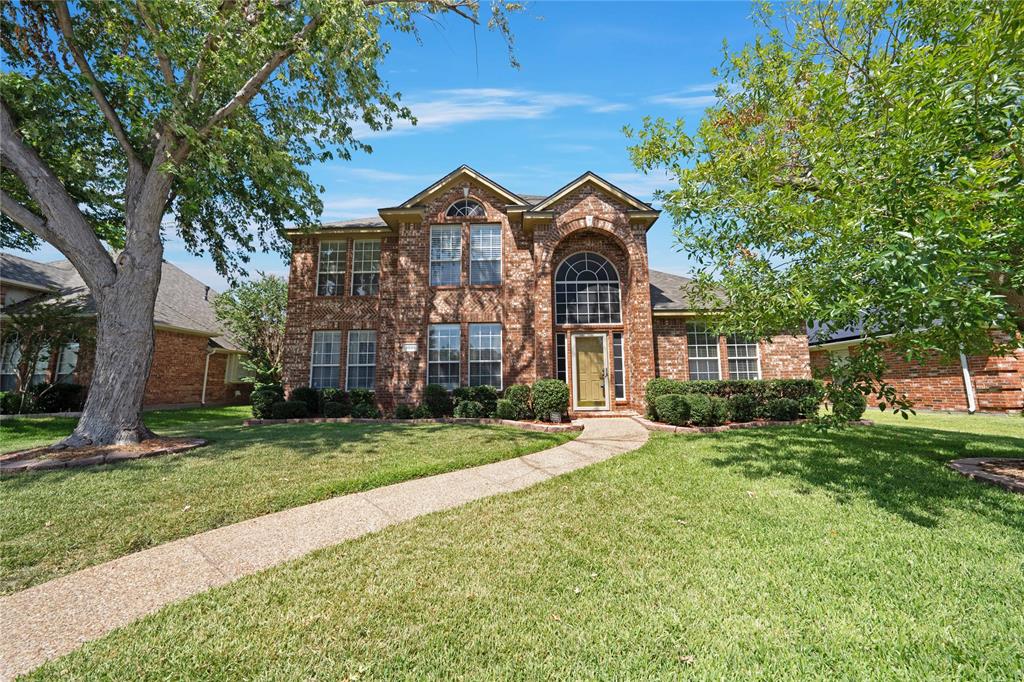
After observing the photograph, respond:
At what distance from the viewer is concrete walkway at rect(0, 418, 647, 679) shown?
8.38ft

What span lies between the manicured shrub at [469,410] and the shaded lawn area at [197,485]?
9.01 feet

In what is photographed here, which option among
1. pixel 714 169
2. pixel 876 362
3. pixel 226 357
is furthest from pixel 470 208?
pixel 226 357

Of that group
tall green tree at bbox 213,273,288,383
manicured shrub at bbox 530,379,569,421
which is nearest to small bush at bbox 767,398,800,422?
manicured shrub at bbox 530,379,569,421

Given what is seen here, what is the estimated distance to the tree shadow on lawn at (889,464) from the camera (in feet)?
14.9

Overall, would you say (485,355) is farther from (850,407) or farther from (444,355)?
(850,407)

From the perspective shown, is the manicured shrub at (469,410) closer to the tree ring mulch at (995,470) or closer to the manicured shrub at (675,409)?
the manicured shrub at (675,409)

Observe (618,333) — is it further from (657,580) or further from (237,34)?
(237,34)

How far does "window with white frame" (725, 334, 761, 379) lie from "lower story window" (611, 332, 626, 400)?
11.7ft

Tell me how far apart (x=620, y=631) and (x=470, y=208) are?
1391 centimetres

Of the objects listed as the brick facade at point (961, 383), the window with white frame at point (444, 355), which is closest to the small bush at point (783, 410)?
the brick facade at point (961, 383)

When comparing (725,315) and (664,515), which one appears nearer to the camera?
(664,515)

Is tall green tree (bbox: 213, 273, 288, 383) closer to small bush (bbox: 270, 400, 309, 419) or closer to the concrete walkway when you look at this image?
small bush (bbox: 270, 400, 309, 419)

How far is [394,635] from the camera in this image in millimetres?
2455

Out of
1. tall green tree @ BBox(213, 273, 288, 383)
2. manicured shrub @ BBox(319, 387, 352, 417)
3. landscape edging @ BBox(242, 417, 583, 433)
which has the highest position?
tall green tree @ BBox(213, 273, 288, 383)
